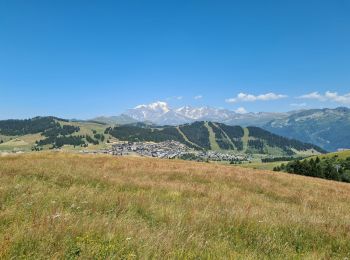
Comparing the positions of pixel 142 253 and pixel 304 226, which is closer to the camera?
pixel 142 253

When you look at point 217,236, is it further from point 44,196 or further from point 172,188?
point 172,188

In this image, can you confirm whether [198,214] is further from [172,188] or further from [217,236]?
[172,188]

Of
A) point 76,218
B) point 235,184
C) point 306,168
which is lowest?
point 306,168

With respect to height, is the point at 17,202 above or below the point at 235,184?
above

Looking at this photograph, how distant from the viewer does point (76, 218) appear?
6965 millimetres

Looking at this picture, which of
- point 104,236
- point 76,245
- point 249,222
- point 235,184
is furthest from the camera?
point 235,184

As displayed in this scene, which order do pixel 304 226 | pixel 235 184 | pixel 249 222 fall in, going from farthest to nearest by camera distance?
pixel 235 184 → pixel 304 226 → pixel 249 222

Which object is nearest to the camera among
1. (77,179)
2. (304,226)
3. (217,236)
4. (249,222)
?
(217,236)

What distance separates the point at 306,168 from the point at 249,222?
11587 cm

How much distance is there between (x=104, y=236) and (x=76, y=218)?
3.65 ft

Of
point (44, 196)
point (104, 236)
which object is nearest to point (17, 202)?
point (44, 196)

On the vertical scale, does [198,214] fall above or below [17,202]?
below

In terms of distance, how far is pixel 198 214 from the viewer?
925 cm

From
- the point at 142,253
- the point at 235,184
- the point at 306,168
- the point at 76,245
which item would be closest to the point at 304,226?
the point at 142,253
